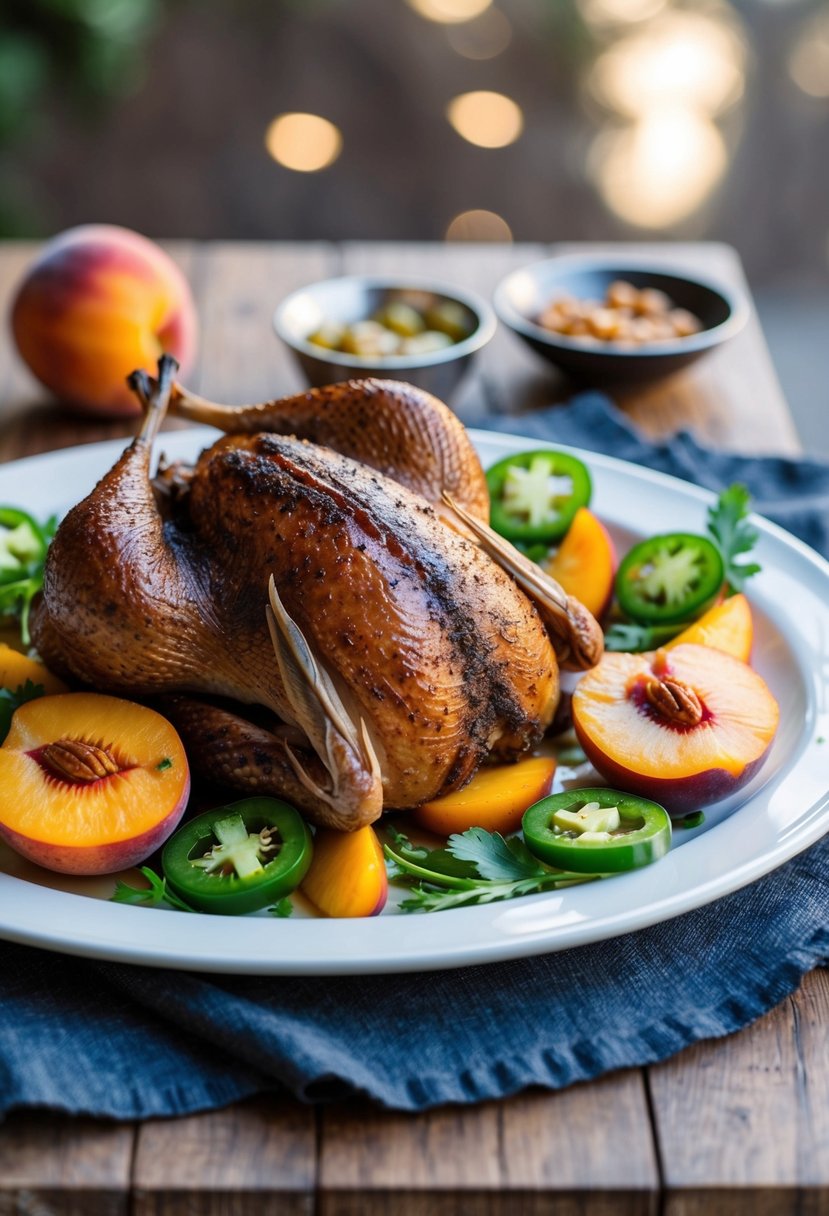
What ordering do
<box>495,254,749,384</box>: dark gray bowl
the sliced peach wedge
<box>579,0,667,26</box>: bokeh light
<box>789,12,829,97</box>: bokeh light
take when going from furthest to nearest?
<box>789,12,829,97</box>: bokeh light < <box>579,0,667,26</box>: bokeh light < <box>495,254,749,384</box>: dark gray bowl < the sliced peach wedge

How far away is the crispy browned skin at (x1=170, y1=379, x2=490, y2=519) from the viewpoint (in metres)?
2.61

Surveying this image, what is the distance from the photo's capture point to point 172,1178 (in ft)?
5.66

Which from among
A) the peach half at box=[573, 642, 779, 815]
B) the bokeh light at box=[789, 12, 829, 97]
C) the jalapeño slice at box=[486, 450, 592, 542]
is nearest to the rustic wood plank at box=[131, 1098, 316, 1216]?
the peach half at box=[573, 642, 779, 815]

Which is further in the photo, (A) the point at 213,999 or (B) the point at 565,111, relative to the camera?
(B) the point at 565,111

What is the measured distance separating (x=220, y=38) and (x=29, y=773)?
5.69 meters

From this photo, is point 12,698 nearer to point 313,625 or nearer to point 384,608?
point 313,625

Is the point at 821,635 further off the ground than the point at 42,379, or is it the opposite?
the point at 821,635

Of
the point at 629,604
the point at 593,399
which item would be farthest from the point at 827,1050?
the point at 593,399

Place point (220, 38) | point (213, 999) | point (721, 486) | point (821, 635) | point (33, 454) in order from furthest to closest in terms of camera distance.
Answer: point (220, 38) → point (33, 454) → point (721, 486) → point (821, 635) → point (213, 999)

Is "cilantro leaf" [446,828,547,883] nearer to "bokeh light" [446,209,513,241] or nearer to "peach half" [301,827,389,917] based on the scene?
"peach half" [301,827,389,917]

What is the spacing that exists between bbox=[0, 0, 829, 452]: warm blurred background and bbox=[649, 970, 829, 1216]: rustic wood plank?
16.1 ft

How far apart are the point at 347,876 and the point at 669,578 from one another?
1.10 metres

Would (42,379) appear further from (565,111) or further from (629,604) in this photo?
(565,111)

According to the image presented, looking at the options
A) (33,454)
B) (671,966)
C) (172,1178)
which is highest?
(671,966)
